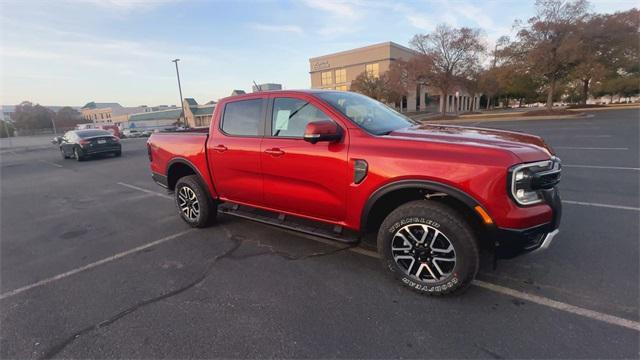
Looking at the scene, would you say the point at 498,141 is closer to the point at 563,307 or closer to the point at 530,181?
the point at 530,181

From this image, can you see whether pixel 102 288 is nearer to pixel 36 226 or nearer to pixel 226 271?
pixel 226 271

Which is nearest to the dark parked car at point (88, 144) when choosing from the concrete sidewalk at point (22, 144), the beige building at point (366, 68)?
the concrete sidewalk at point (22, 144)

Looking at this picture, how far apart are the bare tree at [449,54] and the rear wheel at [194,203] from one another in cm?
3473

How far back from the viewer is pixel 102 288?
3225 mm

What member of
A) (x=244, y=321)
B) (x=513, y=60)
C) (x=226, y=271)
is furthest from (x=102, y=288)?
(x=513, y=60)

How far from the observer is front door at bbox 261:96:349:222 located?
309cm

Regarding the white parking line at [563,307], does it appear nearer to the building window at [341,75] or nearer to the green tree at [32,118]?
the building window at [341,75]

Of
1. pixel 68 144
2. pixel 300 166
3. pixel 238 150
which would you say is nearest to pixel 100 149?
pixel 68 144

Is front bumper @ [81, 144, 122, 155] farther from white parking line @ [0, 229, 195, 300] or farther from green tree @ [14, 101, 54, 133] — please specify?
green tree @ [14, 101, 54, 133]

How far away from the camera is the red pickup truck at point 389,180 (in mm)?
2475

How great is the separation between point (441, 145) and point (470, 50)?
36620 mm

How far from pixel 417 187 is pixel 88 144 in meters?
16.3

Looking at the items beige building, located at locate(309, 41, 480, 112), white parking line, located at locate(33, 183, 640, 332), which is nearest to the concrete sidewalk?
white parking line, located at locate(33, 183, 640, 332)

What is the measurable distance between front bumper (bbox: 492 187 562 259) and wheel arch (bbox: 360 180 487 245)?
15cm
